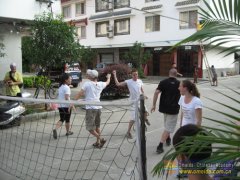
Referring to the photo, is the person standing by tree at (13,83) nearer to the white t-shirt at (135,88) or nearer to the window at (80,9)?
the white t-shirt at (135,88)

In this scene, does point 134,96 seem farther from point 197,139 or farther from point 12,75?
point 197,139

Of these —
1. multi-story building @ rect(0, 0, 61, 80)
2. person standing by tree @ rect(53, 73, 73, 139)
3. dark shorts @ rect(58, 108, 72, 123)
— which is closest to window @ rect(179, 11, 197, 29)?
multi-story building @ rect(0, 0, 61, 80)

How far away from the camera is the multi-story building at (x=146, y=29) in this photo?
28.3 meters

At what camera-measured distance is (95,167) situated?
5.51 m

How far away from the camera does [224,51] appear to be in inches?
77.2

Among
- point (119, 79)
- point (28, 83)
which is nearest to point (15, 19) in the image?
→ point (119, 79)

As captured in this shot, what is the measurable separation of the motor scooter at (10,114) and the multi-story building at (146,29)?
17.9 m

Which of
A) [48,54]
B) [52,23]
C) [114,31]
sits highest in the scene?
[114,31]

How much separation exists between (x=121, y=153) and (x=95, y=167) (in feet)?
2.67

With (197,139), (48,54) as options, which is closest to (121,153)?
(197,139)

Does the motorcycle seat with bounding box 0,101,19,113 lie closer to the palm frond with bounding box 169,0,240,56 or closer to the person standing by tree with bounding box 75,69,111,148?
the person standing by tree with bounding box 75,69,111,148

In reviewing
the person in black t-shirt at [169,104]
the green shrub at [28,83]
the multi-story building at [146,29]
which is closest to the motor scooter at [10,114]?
the person in black t-shirt at [169,104]

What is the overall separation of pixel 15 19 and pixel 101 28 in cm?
2479

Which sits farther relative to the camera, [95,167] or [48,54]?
[48,54]
